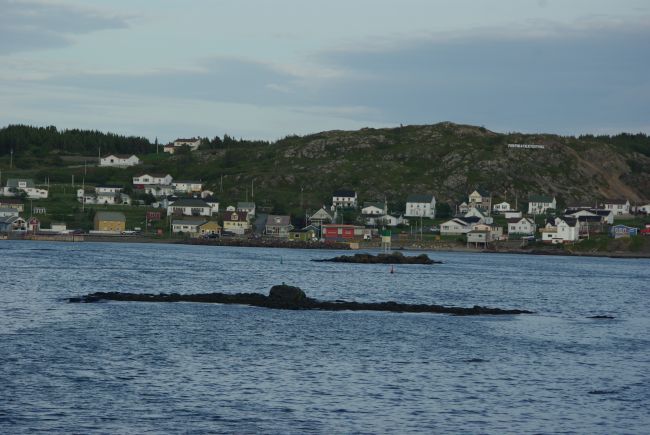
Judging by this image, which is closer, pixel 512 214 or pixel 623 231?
pixel 623 231

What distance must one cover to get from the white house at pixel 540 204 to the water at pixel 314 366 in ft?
367

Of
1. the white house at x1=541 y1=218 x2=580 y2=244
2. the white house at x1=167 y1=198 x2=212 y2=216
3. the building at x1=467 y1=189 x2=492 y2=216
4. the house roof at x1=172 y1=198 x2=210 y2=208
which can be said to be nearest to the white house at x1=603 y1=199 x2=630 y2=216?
the building at x1=467 y1=189 x2=492 y2=216

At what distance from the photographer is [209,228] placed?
152625mm

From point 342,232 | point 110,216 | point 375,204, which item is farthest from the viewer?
point 375,204

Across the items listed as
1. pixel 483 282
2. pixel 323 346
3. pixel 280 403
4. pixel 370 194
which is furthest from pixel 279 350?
pixel 370 194

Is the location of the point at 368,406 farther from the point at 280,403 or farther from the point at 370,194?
the point at 370,194

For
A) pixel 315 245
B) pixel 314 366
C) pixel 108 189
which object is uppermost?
pixel 108 189

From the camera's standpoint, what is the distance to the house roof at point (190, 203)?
15888 centimetres

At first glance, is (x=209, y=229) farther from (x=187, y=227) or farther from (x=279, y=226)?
(x=279, y=226)

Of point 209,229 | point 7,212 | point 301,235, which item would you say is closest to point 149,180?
point 209,229

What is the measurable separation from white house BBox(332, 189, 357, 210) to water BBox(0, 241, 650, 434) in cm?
10507

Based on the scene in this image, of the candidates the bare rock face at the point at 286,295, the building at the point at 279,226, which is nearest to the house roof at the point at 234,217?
the building at the point at 279,226

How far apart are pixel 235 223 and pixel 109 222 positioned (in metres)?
20.9

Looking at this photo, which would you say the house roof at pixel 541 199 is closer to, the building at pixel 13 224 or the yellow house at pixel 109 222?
the yellow house at pixel 109 222
